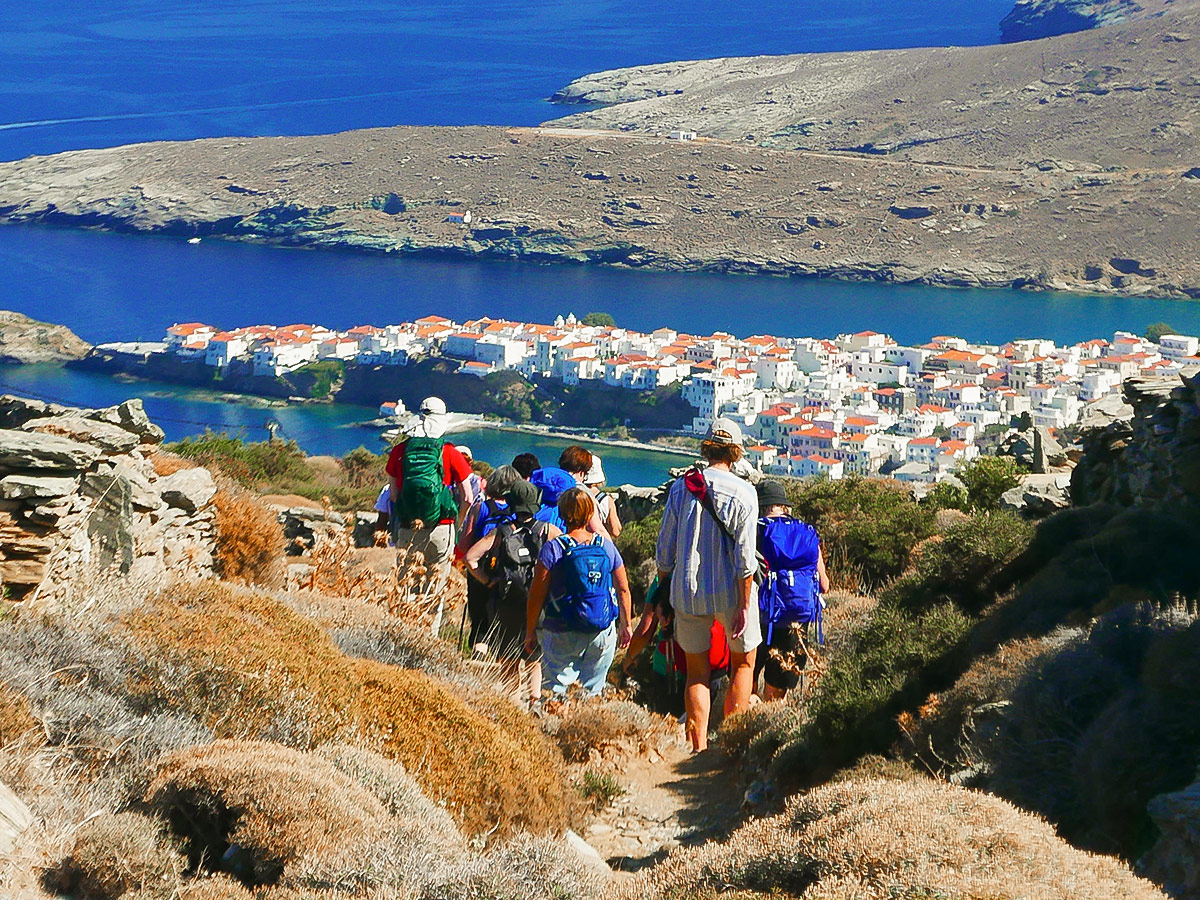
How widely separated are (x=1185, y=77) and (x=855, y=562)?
114220mm

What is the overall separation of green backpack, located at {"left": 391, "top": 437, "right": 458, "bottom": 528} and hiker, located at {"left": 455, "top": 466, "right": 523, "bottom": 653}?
26cm

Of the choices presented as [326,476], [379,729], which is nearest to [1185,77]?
[326,476]

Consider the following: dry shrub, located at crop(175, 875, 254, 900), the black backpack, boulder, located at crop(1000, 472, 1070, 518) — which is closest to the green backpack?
the black backpack

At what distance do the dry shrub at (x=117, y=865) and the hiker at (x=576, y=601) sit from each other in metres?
1.96

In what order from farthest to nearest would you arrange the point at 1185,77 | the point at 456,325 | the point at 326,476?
the point at 1185,77, the point at 456,325, the point at 326,476

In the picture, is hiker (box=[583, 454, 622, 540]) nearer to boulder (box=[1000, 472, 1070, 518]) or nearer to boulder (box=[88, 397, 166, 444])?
boulder (box=[88, 397, 166, 444])

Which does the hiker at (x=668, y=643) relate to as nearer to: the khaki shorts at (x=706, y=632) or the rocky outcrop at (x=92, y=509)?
the khaki shorts at (x=706, y=632)

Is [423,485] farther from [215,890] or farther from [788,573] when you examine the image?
[215,890]

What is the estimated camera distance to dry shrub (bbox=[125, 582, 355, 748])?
2.86 meters

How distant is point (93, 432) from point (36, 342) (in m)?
62.8

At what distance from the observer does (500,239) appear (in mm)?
96375

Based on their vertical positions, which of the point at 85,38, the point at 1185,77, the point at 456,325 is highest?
the point at 85,38

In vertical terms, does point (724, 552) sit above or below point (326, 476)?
above

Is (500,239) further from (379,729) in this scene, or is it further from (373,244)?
(379,729)
